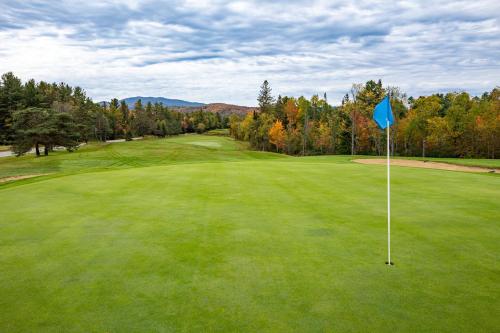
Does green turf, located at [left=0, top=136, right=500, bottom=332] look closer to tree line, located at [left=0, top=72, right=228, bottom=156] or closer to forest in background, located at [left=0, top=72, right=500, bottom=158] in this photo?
forest in background, located at [left=0, top=72, right=500, bottom=158]

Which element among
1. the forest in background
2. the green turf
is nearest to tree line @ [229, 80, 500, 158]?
the forest in background

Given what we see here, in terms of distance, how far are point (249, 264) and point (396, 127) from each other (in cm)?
6758

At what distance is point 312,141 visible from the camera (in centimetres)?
8788

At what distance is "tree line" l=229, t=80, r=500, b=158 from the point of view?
58.9 meters

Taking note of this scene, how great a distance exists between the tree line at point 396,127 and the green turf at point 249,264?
178 ft

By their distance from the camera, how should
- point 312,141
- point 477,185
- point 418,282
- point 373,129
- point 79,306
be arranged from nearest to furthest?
point 79,306 < point 418,282 < point 477,185 < point 373,129 < point 312,141

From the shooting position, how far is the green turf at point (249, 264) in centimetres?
457

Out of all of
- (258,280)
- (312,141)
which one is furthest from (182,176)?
(312,141)

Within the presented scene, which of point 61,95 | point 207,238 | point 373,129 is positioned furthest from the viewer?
point 61,95

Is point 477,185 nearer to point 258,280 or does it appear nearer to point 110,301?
point 258,280

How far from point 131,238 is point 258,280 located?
3467 millimetres

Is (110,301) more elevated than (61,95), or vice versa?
(61,95)

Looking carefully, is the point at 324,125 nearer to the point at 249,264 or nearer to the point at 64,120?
the point at 64,120

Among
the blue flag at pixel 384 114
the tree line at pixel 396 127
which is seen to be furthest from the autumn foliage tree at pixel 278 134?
the blue flag at pixel 384 114
